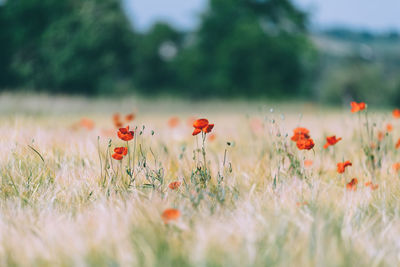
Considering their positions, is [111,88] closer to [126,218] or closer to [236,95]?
[236,95]

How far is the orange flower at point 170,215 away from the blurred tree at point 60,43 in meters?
15.9

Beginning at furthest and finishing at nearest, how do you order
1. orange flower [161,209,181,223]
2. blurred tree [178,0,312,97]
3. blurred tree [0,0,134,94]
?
blurred tree [178,0,312,97] < blurred tree [0,0,134,94] < orange flower [161,209,181,223]

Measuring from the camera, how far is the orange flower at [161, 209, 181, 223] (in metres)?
1.21

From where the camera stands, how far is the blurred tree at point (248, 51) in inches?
688

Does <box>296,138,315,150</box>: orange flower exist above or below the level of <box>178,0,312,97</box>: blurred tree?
below

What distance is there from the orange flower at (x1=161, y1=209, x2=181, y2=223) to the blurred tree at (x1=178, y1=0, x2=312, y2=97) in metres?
16.4

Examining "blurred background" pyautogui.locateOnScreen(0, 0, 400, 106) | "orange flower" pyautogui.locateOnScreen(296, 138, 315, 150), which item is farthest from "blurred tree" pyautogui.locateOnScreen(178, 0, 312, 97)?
"orange flower" pyautogui.locateOnScreen(296, 138, 315, 150)

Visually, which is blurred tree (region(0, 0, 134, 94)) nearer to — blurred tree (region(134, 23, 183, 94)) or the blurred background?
the blurred background

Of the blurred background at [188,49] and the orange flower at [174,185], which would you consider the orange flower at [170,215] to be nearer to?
the orange flower at [174,185]

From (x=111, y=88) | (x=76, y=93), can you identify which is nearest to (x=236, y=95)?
(x=111, y=88)

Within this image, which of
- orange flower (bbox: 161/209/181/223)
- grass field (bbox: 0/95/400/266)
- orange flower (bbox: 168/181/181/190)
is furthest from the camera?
orange flower (bbox: 168/181/181/190)

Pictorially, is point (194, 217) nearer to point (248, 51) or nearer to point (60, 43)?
point (60, 43)

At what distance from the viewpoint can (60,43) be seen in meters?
16.0

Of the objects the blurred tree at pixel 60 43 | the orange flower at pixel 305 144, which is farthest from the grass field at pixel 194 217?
the blurred tree at pixel 60 43
